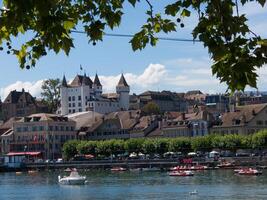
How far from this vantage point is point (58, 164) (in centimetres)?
10562

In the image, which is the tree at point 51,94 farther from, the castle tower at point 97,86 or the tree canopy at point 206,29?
the tree canopy at point 206,29

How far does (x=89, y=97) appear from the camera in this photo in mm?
156750

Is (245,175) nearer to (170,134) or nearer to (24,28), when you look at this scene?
(170,134)

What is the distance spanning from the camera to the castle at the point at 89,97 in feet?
512

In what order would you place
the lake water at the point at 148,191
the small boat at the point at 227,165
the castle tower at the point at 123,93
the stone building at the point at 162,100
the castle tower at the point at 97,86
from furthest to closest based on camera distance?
the stone building at the point at 162,100 < the castle tower at the point at 123,93 < the castle tower at the point at 97,86 < the small boat at the point at 227,165 < the lake water at the point at 148,191

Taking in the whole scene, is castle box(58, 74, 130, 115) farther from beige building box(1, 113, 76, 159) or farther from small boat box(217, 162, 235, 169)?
small boat box(217, 162, 235, 169)

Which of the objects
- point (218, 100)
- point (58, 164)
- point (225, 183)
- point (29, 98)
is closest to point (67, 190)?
point (225, 183)

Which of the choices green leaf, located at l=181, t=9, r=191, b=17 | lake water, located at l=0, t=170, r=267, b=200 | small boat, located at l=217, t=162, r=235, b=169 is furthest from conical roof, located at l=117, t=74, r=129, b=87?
green leaf, located at l=181, t=9, r=191, b=17

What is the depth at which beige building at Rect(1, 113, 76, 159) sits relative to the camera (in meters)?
126

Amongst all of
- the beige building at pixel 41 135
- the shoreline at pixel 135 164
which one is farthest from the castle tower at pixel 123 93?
the shoreline at pixel 135 164

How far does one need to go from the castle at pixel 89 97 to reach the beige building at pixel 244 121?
46427 mm

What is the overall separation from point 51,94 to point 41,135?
37.5 metres

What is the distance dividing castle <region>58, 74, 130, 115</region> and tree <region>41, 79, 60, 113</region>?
78.7 inches

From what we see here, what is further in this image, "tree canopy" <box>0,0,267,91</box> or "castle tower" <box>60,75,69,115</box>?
"castle tower" <box>60,75,69,115</box>
